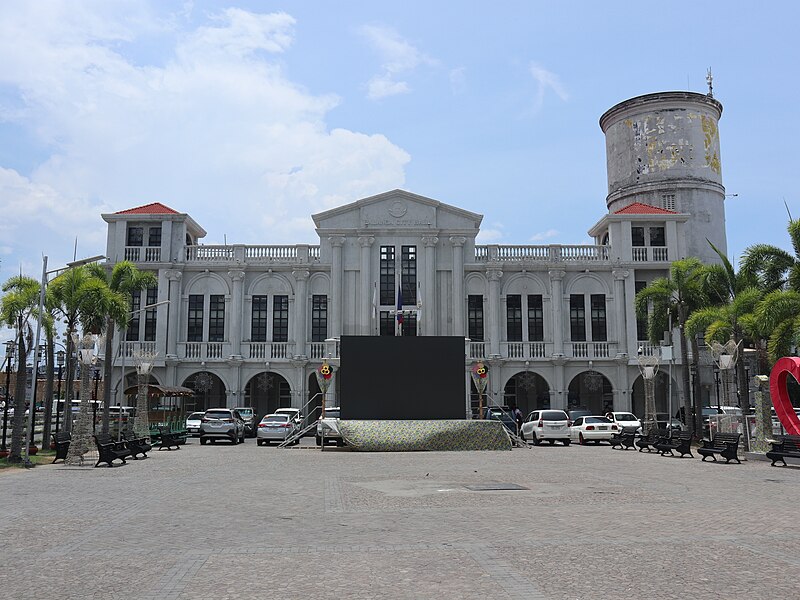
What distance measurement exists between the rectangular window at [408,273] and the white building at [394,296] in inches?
2.3

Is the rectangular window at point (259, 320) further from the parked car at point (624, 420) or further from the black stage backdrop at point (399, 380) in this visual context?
the parked car at point (624, 420)

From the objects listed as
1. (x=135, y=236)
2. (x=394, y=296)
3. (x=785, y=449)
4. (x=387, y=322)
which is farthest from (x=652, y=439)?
(x=135, y=236)

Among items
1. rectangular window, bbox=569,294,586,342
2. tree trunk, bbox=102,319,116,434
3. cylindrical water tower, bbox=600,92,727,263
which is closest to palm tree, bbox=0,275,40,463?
tree trunk, bbox=102,319,116,434

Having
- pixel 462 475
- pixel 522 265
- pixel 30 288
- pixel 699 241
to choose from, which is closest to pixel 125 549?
pixel 462 475

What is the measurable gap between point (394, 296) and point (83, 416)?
77.0ft

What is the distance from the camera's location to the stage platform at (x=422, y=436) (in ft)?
Result: 94.8

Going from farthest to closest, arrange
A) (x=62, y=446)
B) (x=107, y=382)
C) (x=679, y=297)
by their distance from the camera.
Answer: (x=679, y=297), (x=107, y=382), (x=62, y=446)

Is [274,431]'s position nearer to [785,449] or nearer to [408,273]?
[408,273]

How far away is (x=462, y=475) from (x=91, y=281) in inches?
647

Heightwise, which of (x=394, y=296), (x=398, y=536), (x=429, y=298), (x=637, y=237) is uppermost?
(x=637, y=237)

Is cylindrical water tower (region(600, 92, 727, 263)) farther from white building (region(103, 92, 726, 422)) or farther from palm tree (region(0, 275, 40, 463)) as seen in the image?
palm tree (region(0, 275, 40, 463))

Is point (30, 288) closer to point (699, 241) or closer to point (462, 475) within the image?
point (462, 475)

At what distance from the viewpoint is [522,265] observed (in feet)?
149

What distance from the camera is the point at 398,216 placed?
45.4 m
